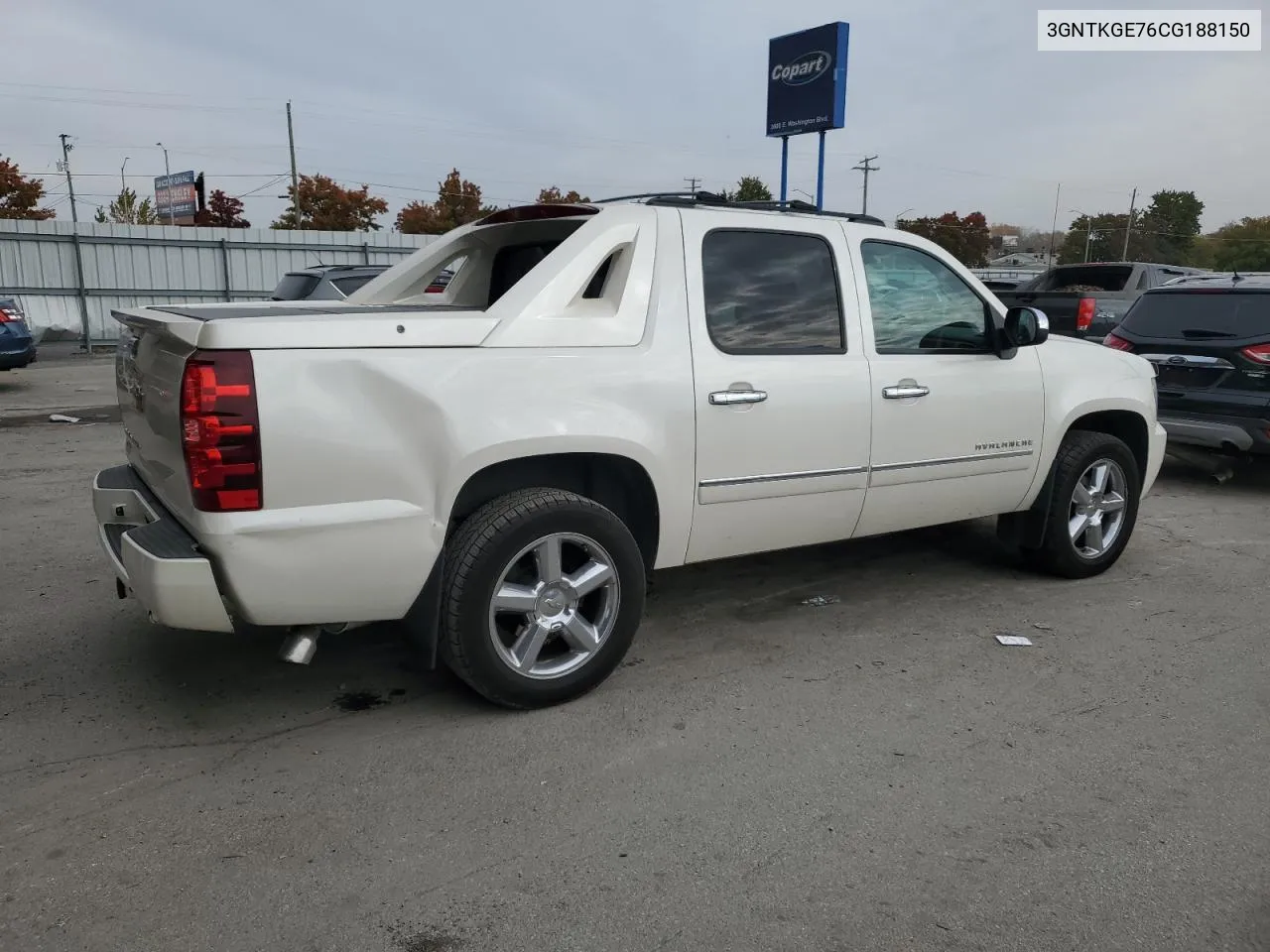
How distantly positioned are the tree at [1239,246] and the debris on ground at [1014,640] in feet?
242

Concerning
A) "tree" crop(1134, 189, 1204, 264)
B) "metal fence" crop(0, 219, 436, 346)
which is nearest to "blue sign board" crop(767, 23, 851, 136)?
"metal fence" crop(0, 219, 436, 346)

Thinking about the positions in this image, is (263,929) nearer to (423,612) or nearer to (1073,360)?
(423,612)

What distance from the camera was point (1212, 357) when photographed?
7746 mm

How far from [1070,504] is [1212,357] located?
354cm

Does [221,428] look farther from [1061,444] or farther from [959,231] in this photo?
[959,231]

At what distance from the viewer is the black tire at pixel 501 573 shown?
340cm

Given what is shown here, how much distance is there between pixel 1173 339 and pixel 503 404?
6.85m

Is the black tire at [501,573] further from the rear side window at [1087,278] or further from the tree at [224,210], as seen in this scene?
the tree at [224,210]

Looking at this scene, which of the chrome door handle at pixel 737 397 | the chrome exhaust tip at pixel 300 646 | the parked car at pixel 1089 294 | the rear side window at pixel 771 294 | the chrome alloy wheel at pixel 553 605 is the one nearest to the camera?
the chrome exhaust tip at pixel 300 646

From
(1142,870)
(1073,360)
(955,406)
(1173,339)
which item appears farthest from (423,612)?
(1173,339)

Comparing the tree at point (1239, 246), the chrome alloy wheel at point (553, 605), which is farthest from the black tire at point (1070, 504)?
the tree at point (1239, 246)

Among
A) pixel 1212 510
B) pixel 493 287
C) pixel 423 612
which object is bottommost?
pixel 1212 510

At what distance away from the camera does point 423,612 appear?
3.43 metres

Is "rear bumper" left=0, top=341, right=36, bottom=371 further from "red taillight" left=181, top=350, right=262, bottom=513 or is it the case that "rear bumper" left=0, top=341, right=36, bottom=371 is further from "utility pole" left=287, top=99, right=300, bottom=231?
"utility pole" left=287, top=99, right=300, bottom=231
